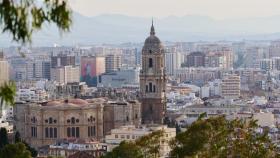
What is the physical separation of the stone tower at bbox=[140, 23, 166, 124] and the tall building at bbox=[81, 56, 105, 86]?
240ft

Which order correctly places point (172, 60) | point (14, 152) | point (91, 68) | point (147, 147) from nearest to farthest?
point (147, 147) → point (14, 152) → point (91, 68) → point (172, 60)

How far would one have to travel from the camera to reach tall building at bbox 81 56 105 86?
131 m

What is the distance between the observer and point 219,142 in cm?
2025

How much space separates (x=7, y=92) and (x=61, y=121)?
128ft

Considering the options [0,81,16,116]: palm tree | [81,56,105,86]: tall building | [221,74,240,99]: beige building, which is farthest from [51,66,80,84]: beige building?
[0,81,16,116]: palm tree

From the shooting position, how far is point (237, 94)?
93688 mm

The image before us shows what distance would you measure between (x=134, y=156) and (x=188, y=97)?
70.4m

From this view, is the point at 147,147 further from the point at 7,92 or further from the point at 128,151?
the point at 7,92

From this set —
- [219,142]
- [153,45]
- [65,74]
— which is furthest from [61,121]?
[65,74]

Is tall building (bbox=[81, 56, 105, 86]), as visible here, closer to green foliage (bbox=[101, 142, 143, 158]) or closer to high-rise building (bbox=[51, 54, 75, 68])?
high-rise building (bbox=[51, 54, 75, 68])

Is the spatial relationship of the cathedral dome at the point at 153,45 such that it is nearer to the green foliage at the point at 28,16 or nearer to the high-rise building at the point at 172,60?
the green foliage at the point at 28,16

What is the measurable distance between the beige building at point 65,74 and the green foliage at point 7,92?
113316 mm

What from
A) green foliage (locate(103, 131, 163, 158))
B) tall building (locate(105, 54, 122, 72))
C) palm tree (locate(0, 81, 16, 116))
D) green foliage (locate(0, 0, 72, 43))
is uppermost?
green foliage (locate(0, 0, 72, 43))

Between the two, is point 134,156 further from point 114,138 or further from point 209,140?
point 114,138
